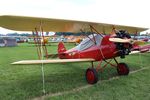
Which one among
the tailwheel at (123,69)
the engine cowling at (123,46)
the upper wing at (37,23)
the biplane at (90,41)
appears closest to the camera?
the upper wing at (37,23)

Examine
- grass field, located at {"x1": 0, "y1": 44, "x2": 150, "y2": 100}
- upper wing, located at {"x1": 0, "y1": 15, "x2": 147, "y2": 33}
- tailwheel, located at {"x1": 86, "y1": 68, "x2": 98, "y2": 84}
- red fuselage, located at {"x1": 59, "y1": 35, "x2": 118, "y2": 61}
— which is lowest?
grass field, located at {"x1": 0, "y1": 44, "x2": 150, "y2": 100}

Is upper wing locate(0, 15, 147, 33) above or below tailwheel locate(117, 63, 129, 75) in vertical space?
above

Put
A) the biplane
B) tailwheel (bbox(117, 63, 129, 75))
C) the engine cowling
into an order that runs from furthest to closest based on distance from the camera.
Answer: tailwheel (bbox(117, 63, 129, 75)), the engine cowling, the biplane

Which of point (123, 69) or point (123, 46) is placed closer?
point (123, 46)

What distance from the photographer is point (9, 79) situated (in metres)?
6.65

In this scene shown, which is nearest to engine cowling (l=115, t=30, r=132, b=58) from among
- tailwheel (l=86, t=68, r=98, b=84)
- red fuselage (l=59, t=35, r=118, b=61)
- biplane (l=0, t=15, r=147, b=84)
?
biplane (l=0, t=15, r=147, b=84)

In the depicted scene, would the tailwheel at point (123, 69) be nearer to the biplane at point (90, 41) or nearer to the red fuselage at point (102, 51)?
the biplane at point (90, 41)

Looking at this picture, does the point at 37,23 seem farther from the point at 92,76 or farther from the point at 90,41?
the point at 92,76

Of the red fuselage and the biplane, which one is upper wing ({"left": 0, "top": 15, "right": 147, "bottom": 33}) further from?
the red fuselage

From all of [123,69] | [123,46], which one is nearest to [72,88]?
[123,46]

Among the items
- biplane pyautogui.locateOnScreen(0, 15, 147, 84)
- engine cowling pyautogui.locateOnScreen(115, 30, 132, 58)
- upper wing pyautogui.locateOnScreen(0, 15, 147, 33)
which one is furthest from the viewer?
engine cowling pyautogui.locateOnScreen(115, 30, 132, 58)

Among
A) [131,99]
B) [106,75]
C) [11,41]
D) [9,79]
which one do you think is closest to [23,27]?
[9,79]

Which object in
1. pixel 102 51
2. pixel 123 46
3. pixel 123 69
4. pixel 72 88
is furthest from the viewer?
pixel 123 69

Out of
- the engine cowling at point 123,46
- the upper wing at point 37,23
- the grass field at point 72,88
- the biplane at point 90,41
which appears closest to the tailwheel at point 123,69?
the biplane at point 90,41
